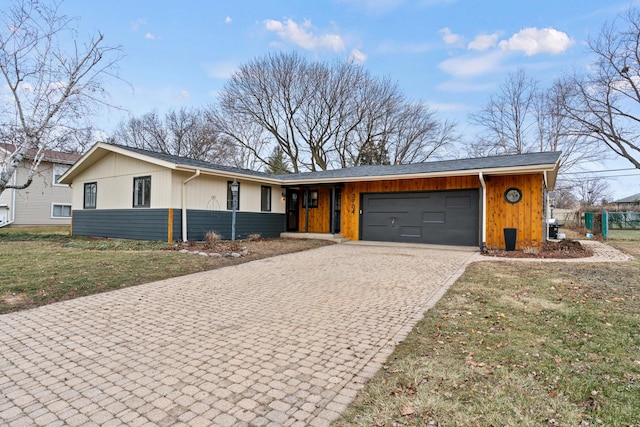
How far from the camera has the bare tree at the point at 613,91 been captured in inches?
736

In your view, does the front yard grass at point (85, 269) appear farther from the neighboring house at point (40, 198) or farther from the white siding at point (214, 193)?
the neighboring house at point (40, 198)

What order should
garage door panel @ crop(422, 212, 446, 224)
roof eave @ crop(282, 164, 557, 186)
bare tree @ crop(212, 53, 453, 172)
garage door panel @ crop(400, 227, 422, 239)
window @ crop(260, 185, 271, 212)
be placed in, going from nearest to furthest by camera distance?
1. roof eave @ crop(282, 164, 557, 186)
2. garage door panel @ crop(422, 212, 446, 224)
3. garage door panel @ crop(400, 227, 422, 239)
4. window @ crop(260, 185, 271, 212)
5. bare tree @ crop(212, 53, 453, 172)

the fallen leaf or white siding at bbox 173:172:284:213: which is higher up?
white siding at bbox 173:172:284:213

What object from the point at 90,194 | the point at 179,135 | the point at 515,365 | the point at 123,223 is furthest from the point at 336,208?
the point at 179,135

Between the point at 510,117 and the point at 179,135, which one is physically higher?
the point at 510,117

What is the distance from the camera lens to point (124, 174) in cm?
1219

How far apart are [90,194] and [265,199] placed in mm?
7086

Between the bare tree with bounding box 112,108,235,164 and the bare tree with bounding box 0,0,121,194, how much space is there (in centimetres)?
1382

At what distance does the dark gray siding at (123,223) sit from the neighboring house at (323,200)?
0.12 feet

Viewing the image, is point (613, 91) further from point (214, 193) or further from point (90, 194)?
point (90, 194)

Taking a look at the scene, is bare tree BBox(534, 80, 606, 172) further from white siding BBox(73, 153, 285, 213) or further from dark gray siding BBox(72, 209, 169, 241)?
dark gray siding BBox(72, 209, 169, 241)

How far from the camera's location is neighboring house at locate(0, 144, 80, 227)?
18688mm

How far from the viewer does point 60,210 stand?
20453 mm

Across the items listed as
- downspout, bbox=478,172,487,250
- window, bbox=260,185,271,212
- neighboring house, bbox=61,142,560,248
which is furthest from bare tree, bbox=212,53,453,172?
downspout, bbox=478,172,487,250
